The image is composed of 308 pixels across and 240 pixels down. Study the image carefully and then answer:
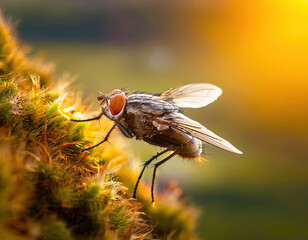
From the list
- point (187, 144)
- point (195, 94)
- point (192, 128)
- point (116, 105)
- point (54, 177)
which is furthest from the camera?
point (195, 94)

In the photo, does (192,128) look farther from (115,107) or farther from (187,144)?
(115,107)

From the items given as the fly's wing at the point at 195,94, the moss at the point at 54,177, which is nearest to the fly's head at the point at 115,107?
the moss at the point at 54,177

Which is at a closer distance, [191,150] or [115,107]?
[115,107]

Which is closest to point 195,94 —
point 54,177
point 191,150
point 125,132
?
point 191,150

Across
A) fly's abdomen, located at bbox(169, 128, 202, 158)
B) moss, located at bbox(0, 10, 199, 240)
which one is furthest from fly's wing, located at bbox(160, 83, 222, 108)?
moss, located at bbox(0, 10, 199, 240)

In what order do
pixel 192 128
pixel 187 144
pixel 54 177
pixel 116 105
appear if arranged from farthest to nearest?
pixel 187 144 < pixel 192 128 < pixel 116 105 < pixel 54 177

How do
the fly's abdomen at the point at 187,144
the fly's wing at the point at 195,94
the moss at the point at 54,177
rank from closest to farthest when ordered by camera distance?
the moss at the point at 54,177, the fly's abdomen at the point at 187,144, the fly's wing at the point at 195,94

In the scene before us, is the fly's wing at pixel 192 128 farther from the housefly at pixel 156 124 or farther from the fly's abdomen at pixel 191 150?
the fly's abdomen at pixel 191 150

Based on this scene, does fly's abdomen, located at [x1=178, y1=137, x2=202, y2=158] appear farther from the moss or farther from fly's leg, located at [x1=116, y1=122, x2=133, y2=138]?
the moss

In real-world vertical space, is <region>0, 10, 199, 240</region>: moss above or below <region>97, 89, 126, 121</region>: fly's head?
below

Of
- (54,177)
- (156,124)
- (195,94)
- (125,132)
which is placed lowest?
(54,177)
